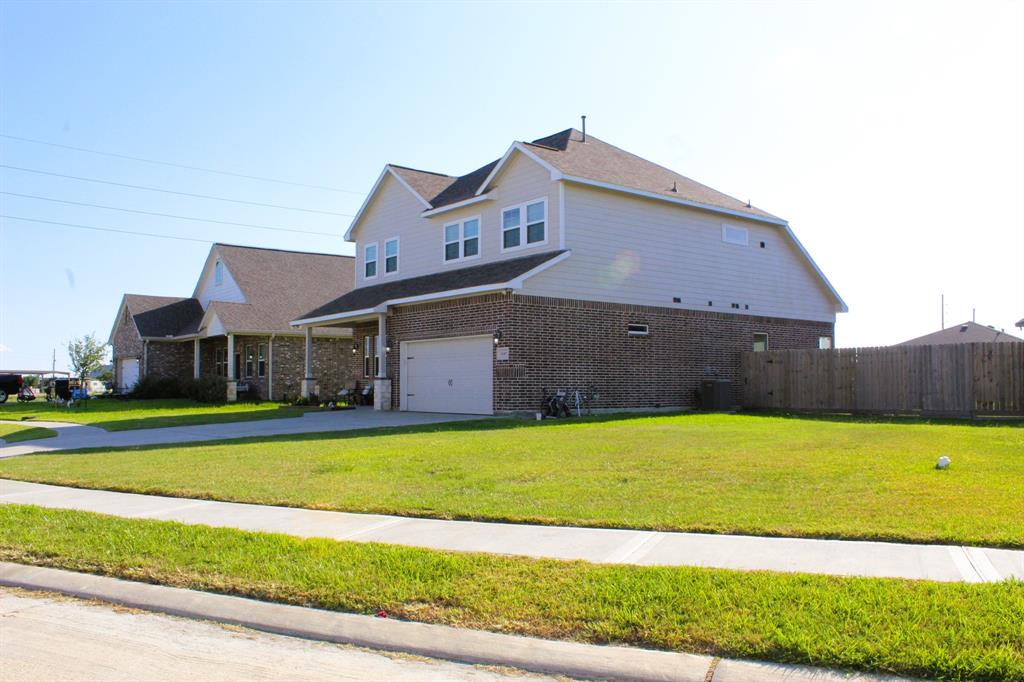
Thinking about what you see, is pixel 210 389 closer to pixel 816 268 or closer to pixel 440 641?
pixel 816 268

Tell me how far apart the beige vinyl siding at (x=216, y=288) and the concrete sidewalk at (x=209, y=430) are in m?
13.7

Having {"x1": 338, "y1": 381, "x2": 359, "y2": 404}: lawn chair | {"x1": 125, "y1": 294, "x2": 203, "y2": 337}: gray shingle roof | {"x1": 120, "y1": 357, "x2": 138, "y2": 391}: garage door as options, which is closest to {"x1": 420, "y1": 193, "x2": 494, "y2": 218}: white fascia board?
{"x1": 338, "y1": 381, "x2": 359, "y2": 404}: lawn chair

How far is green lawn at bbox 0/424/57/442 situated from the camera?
18.8 m

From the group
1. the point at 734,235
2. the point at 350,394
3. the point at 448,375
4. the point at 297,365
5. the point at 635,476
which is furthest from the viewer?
the point at 297,365

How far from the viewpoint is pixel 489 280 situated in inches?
845

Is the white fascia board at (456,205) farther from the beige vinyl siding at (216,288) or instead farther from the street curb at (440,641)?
the street curb at (440,641)

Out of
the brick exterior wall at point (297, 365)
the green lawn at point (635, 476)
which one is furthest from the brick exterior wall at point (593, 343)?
the brick exterior wall at point (297, 365)

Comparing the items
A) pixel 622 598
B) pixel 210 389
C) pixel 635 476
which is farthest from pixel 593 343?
Result: pixel 210 389

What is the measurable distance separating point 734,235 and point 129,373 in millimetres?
30760

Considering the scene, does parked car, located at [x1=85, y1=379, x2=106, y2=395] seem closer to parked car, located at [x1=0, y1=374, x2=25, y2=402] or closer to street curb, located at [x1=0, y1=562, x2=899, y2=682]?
parked car, located at [x1=0, y1=374, x2=25, y2=402]

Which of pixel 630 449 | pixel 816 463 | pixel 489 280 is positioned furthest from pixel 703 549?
pixel 489 280

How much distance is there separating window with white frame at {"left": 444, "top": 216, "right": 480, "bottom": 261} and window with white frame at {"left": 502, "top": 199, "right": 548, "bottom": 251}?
1.26 m

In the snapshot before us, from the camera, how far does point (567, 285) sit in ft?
71.3

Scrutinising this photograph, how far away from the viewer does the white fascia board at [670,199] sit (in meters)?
22.0
